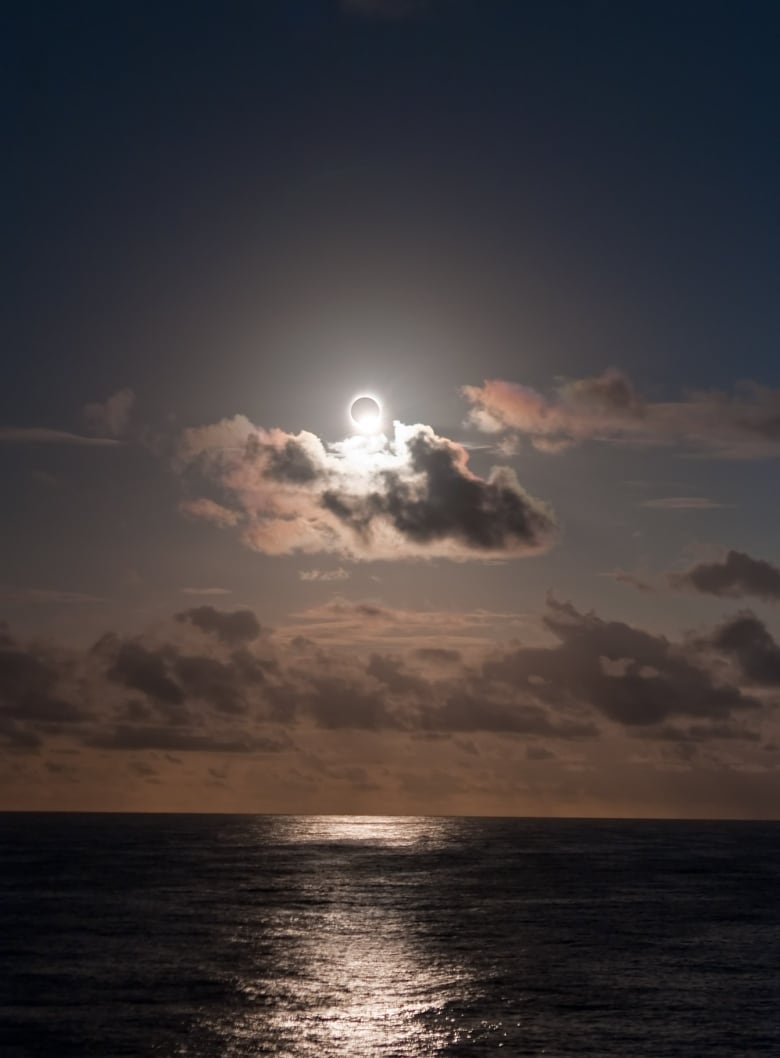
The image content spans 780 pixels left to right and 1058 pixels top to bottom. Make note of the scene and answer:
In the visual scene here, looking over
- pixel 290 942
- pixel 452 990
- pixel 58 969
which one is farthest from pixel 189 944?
pixel 452 990

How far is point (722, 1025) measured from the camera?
7362cm

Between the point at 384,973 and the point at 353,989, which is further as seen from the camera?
the point at 384,973

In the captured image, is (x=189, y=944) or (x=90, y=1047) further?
(x=189, y=944)

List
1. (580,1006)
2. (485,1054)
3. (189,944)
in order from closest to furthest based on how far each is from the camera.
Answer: (485,1054) → (580,1006) → (189,944)

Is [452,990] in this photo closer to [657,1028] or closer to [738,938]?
[657,1028]

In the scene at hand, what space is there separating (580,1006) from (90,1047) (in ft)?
105

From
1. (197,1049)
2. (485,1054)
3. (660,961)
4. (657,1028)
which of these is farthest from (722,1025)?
(197,1049)

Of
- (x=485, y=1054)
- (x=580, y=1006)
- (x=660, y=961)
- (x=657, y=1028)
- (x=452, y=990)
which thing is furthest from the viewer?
(x=660, y=961)

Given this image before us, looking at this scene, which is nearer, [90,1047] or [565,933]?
[90,1047]

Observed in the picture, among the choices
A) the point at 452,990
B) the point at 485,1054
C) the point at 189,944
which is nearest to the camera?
the point at 485,1054

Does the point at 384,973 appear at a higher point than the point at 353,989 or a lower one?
higher

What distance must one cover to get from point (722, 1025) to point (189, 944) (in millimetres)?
48907

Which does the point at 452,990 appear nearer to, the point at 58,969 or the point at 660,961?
the point at 660,961

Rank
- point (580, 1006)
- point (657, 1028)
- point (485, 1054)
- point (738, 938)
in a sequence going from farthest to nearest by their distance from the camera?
point (738, 938) < point (580, 1006) < point (657, 1028) < point (485, 1054)
